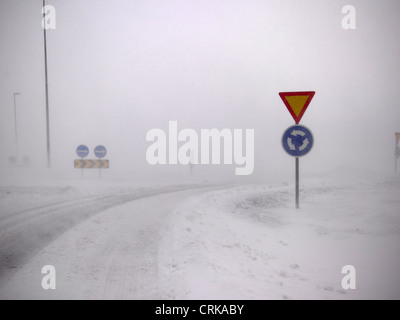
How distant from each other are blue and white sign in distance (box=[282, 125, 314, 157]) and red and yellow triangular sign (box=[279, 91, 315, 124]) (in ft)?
1.01

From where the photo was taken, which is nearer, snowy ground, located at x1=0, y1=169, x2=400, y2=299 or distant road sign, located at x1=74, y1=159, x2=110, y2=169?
snowy ground, located at x1=0, y1=169, x2=400, y2=299

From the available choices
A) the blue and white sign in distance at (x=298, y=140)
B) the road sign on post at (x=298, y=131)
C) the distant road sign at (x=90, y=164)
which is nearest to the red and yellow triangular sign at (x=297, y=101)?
the road sign on post at (x=298, y=131)

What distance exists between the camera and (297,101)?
636cm

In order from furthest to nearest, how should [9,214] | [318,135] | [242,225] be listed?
1. [318,135]
2. [9,214]
3. [242,225]

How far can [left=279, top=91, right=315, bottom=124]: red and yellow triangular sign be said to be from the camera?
20.6ft

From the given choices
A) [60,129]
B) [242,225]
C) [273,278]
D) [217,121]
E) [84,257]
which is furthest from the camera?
[60,129]

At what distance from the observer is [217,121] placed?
56.7 metres

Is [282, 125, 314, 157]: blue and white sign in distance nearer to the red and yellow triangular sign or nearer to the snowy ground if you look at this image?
the red and yellow triangular sign

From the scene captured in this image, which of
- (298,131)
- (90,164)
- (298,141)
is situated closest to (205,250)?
(298,141)

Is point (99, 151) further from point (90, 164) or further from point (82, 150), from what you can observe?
point (90, 164)

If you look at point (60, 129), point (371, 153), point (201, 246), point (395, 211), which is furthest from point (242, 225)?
point (60, 129)

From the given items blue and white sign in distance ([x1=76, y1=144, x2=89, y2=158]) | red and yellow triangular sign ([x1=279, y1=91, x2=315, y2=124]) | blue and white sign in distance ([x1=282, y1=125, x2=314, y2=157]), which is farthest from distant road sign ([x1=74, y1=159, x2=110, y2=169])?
red and yellow triangular sign ([x1=279, y1=91, x2=315, y2=124])

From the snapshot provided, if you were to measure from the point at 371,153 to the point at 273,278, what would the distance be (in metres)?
53.3
